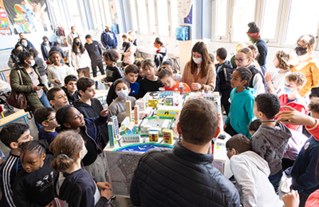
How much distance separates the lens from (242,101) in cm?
246

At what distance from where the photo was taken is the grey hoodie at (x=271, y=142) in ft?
5.77

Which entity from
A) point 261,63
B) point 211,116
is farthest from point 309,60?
point 211,116

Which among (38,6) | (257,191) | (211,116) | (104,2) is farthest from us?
(38,6)

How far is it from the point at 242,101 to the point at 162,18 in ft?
22.6

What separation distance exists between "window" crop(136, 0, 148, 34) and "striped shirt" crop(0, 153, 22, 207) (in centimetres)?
865

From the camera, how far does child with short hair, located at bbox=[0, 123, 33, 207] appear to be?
1.75 meters

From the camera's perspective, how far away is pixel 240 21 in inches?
217

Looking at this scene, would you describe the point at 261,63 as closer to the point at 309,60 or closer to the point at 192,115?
the point at 309,60

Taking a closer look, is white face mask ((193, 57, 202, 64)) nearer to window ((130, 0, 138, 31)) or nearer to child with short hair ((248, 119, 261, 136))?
child with short hair ((248, 119, 261, 136))

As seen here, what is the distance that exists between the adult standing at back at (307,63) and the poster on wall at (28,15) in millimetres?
16206

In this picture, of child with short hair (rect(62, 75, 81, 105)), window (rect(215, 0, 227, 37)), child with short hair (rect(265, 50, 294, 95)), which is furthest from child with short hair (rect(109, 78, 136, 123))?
window (rect(215, 0, 227, 37))

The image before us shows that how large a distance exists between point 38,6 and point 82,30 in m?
3.23

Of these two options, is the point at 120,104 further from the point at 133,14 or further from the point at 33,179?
the point at 133,14

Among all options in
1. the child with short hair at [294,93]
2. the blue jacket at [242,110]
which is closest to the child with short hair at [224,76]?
the child with short hair at [294,93]
